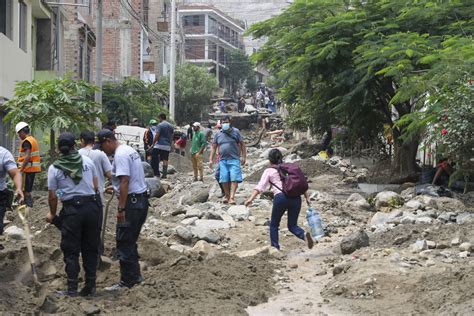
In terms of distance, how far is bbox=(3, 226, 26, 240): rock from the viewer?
37.1 ft

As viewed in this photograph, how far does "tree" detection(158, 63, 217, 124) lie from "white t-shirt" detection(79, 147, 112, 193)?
149ft

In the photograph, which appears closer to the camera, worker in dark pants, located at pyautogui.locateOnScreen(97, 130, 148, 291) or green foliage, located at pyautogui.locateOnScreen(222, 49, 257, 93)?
worker in dark pants, located at pyautogui.locateOnScreen(97, 130, 148, 291)

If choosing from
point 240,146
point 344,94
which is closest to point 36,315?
point 240,146

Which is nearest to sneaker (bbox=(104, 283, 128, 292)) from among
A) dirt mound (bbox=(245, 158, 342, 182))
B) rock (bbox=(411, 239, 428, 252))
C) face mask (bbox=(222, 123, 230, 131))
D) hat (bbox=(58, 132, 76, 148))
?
hat (bbox=(58, 132, 76, 148))

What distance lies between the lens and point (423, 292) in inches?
332

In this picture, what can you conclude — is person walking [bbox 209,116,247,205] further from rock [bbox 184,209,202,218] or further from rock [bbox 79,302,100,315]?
rock [bbox 79,302,100,315]

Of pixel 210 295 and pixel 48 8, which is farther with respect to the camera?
pixel 48 8

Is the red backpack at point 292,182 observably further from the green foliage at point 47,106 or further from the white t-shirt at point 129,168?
the green foliage at point 47,106

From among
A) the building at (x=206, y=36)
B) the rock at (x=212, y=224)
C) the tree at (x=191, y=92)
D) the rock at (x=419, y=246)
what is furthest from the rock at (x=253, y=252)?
the building at (x=206, y=36)

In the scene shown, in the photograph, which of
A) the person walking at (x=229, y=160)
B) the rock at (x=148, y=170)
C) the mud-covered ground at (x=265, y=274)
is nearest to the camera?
the mud-covered ground at (x=265, y=274)

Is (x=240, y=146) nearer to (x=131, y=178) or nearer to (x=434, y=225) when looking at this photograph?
(x=434, y=225)

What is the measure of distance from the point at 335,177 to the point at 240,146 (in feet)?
30.2

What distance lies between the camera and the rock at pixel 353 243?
36.9 ft

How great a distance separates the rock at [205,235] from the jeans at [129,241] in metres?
3.93
